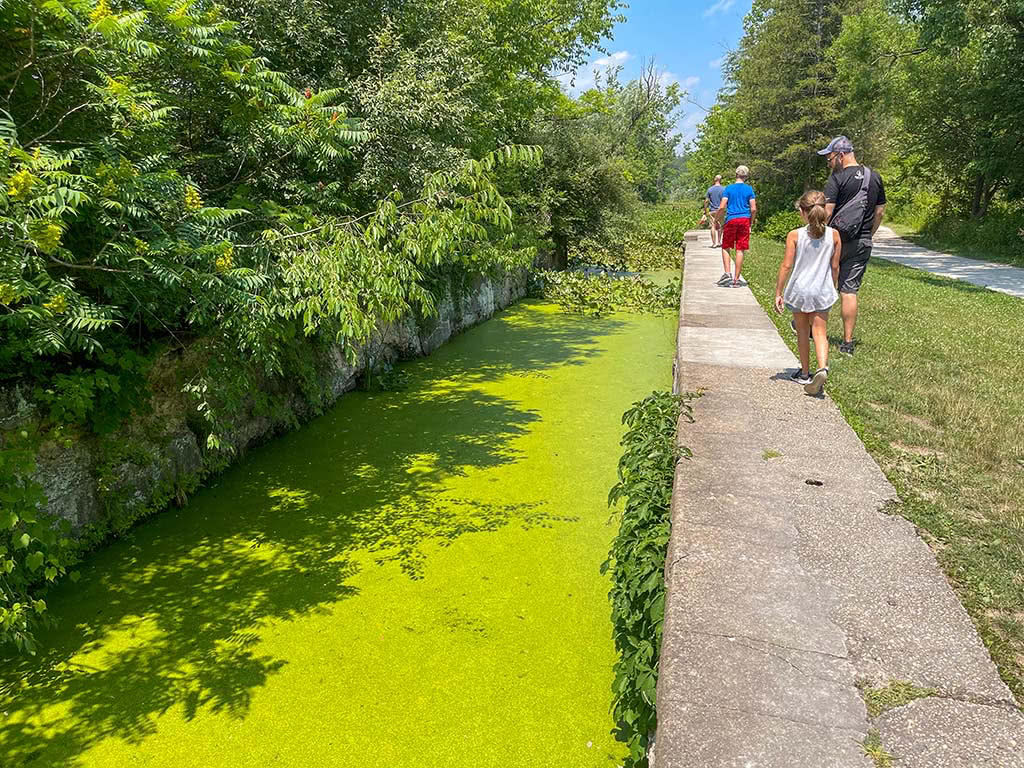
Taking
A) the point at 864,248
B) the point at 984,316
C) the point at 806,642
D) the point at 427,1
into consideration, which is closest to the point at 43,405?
the point at 806,642

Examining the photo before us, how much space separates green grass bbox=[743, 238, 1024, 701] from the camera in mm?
2053

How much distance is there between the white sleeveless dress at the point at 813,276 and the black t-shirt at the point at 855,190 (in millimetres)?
1186

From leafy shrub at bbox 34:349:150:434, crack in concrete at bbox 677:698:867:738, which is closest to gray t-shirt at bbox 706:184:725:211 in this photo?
leafy shrub at bbox 34:349:150:434

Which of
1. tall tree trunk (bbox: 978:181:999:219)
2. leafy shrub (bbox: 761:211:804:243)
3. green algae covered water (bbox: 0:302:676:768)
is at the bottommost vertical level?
green algae covered water (bbox: 0:302:676:768)

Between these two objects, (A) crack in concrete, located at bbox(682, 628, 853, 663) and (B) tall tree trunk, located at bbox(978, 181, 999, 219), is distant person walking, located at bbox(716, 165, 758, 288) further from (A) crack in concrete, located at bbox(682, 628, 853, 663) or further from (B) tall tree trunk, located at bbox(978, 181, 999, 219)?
(B) tall tree trunk, located at bbox(978, 181, 999, 219)

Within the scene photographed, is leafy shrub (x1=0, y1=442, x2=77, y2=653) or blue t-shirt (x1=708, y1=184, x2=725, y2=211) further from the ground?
blue t-shirt (x1=708, y1=184, x2=725, y2=211)

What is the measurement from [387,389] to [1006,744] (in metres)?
5.35

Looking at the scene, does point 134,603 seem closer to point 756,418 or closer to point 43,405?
point 43,405

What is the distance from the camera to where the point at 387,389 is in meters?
6.16

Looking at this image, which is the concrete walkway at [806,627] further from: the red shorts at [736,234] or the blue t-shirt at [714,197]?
the blue t-shirt at [714,197]

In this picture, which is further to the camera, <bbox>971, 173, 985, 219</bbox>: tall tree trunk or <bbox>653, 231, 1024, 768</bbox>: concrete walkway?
<bbox>971, 173, 985, 219</bbox>: tall tree trunk

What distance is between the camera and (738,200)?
26.5 feet

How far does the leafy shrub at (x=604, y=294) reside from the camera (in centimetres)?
1049

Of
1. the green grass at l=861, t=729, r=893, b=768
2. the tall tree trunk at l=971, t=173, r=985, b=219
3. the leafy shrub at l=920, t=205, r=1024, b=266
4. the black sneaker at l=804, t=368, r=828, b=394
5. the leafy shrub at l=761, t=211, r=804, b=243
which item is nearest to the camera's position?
the green grass at l=861, t=729, r=893, b=768
